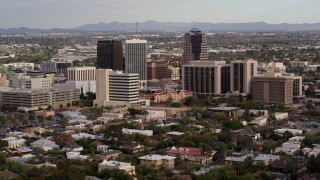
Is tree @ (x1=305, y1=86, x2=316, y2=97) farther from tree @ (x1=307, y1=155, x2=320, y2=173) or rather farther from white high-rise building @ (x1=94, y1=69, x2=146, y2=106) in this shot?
tree @ (x1=307, y1=155, x2=320, y2=173)

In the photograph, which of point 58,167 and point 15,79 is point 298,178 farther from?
point 15,79

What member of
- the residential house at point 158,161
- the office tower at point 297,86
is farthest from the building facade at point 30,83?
the residential house at point 158,161

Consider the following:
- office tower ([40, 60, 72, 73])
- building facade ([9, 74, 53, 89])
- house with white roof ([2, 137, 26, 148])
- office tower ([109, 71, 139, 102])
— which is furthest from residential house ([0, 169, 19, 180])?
office tower ([40, 60, 72, 73])

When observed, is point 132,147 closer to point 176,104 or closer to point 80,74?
point 176,104

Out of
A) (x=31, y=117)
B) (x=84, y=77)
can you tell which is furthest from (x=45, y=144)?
(x=84, y=77)

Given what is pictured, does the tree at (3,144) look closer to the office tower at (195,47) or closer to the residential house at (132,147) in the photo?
the residential house at (132,147)
